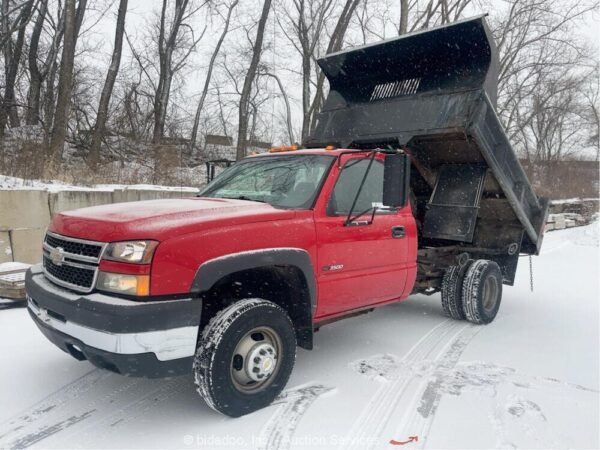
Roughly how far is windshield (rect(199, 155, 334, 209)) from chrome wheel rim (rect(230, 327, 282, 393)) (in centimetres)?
104

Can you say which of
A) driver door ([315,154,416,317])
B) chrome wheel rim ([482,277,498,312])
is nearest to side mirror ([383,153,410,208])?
driver door ([315,154,416,317])

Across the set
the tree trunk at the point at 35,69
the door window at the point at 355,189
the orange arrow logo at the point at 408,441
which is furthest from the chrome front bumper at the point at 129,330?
the tree trunk at the point at 35,69

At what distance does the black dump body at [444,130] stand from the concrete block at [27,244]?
427 centimetres

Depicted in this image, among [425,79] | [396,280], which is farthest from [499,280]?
[425,79]

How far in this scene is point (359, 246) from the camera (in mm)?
4152

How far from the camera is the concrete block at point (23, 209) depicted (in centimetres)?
679

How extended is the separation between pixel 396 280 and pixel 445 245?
2.01 m

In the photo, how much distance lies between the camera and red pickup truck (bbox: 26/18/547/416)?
2.96 m

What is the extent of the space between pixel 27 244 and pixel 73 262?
4.54 m

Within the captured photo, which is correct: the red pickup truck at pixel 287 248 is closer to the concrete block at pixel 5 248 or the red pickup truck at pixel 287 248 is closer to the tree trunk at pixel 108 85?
the concrete block at pixel 5 248

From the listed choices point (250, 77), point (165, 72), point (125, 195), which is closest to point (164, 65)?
point (165, 72)

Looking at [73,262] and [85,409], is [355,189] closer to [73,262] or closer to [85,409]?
[73,262]

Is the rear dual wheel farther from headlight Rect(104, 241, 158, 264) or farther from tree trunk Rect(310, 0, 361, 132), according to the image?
tree trunk Rect(310, 0, 361, 132)

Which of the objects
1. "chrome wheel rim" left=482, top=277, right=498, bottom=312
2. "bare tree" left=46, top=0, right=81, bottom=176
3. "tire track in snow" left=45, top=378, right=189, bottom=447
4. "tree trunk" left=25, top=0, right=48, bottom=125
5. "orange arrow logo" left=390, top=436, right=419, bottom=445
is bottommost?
"tire track in snow" left=45, top=378, right=189, bottom=447
